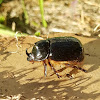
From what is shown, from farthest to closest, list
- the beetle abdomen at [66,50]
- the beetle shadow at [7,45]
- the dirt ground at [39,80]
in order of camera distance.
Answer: the beetle shadow at [7,45] < the beetle abdomen at [66,50] < the dirt ground at [39,80]

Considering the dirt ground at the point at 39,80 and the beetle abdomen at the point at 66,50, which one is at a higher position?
the beetle abdomen at the point at 66,50

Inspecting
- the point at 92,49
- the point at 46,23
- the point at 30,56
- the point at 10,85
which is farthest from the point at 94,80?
the point at 46,23

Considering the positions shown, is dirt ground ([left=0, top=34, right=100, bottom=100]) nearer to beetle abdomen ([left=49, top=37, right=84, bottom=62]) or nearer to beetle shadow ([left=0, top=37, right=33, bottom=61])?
beetle shadow ([left=0, top=37, right=33, bottom=61])

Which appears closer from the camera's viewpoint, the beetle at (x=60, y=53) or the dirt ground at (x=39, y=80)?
the dirt ground at (x=39, y=80)

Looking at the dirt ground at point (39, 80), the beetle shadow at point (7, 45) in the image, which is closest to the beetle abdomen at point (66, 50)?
the dirt ground at point (39, 80)

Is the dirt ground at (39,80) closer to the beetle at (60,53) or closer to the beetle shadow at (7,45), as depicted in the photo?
the beetle shadow at (7,45)

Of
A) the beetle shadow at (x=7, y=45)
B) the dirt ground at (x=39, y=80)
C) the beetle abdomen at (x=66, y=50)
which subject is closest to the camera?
the dirt ground at (x=39, y=80)

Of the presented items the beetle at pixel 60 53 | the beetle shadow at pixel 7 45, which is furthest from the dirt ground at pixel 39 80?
the beetle at pixel 60 53
